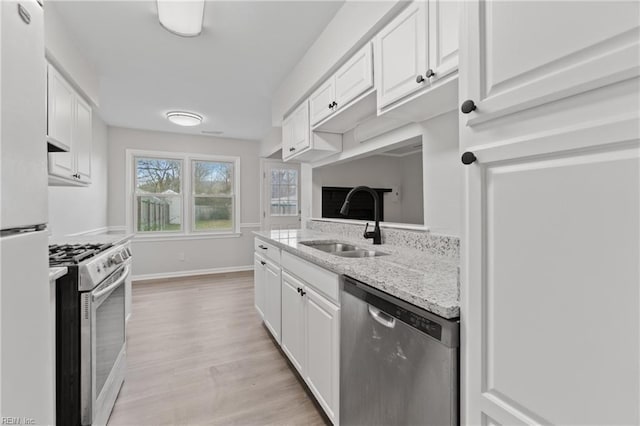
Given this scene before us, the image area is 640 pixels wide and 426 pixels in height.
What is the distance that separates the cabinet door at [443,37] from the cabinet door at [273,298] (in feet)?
5.50

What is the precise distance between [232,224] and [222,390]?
3.90 m

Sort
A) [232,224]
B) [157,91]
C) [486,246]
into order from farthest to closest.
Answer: [232,224]
[157,91]
[486,246]

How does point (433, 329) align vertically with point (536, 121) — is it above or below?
below

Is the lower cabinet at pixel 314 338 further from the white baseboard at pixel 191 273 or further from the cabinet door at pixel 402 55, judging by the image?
the white baseboard at pixel 191 273

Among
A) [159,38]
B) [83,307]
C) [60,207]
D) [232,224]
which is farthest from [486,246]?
[232,224]

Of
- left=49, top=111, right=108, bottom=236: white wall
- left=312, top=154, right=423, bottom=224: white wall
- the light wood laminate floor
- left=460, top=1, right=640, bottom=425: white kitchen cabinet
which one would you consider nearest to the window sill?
left=49, top=111, right=108, bottom=236: white wall

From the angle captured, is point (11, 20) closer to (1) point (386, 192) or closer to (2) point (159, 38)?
(2) point (159, 38)

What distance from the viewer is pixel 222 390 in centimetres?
188

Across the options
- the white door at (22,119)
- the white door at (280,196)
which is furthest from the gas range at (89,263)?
the white door at (280,196)

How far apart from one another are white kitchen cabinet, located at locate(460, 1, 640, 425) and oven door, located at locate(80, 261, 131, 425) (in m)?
1.61

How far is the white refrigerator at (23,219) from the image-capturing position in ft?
2.14

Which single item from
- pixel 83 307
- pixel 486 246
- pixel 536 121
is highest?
pixel 536 121

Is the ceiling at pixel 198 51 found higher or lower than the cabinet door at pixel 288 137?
higher

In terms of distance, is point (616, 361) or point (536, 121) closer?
point (616, 361)
